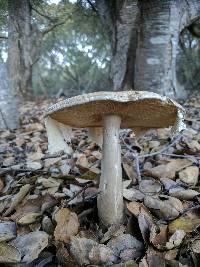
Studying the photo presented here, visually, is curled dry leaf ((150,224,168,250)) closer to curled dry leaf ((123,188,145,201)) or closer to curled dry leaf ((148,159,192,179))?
curled dry leaf ((123,188,145,201))

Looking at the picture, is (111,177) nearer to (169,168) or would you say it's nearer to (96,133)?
(96,133)

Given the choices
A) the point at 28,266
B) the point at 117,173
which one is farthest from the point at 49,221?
the point at 117,173

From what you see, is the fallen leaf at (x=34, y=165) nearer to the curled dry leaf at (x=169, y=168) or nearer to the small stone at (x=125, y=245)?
the curled dry leaf at (x=169, y=168)

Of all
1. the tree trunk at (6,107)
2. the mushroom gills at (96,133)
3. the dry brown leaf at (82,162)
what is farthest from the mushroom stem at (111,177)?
the tree trunk at (6,107)

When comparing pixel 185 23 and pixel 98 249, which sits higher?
pixel 185 23

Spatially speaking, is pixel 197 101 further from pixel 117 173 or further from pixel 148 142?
pixel 117 173

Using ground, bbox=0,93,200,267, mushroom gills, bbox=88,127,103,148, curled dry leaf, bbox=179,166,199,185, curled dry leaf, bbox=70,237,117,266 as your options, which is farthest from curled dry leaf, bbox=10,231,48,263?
curled dry leaf, bbox=179,166,199,185

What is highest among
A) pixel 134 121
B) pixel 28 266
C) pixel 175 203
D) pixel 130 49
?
pixel 130 49
